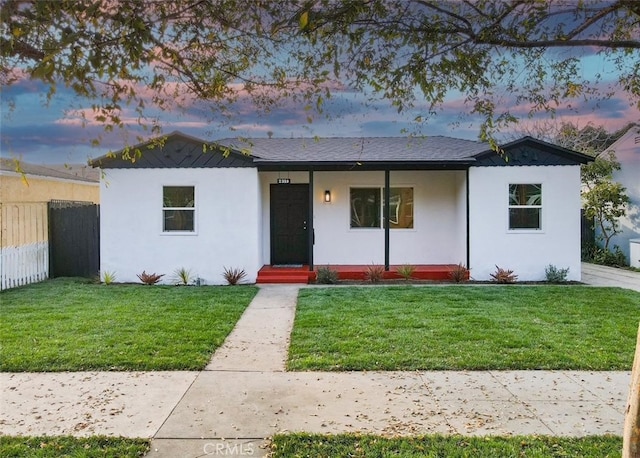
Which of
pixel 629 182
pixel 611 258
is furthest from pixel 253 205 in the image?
pixel 629 182

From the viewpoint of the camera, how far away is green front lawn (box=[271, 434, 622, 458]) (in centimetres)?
337

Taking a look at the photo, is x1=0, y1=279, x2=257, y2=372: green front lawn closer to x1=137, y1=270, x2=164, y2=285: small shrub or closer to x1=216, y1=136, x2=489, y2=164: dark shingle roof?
x1=137, y1=270, x2=164, y2=285: small shrub

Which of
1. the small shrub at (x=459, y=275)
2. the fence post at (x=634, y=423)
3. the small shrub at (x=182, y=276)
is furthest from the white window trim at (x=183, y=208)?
the fence post at (x=634, y=423)

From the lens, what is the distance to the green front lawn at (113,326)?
5418 mm

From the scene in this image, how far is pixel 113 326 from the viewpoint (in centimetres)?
700

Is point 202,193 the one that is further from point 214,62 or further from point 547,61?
point 547,61

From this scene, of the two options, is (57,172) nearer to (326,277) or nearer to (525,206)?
(326,277)

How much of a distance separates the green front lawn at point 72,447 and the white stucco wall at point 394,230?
10305mm

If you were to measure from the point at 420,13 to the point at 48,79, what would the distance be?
336 centimetres

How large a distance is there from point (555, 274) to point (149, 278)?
1017cm

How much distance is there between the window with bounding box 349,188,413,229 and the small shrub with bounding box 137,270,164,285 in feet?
18.5

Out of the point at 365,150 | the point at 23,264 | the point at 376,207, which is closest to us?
the point at 23,264

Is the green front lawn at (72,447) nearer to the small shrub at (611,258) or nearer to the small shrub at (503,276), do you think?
the small shrub at (503,276)

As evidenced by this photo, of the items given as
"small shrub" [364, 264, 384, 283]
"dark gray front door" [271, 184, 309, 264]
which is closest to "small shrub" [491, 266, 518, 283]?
"small shrub" [364, 264, 384, 283]
